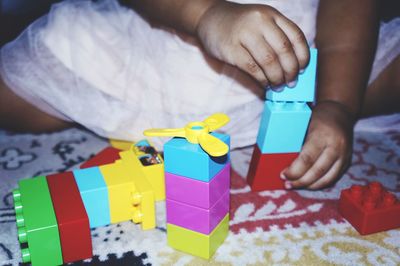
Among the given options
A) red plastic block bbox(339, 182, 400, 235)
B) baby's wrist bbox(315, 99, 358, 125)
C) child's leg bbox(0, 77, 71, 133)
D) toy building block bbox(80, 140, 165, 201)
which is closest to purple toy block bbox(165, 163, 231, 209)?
toy building block bbox(80, 140, 165, 201)

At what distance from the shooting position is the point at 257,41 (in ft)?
1.80

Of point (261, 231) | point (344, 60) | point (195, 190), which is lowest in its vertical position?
point (261, 231)

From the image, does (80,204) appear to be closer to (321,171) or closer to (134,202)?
(134,202)

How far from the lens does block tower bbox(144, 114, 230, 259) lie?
1.55 ft

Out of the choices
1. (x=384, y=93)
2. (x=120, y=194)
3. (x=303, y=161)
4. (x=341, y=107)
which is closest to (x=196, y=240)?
(x=120, y=194)

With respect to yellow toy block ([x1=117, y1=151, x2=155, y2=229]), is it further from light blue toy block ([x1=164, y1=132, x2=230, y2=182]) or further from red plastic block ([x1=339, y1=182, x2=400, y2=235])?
red plastic block ([x1=339, y1=182, x2=400, y2=235])

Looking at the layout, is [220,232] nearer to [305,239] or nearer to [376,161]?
[305,239]

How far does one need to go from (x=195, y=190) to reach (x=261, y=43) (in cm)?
23

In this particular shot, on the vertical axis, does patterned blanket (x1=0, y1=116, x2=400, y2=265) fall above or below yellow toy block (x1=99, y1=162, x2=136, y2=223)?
below

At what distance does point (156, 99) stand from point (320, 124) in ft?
1.10

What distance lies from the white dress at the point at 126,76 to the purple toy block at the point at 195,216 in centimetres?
30

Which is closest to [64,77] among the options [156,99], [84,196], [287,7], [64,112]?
[64,112]

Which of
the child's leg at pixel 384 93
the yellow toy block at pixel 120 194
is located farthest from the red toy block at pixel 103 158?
the child's leg at pixel 384 93

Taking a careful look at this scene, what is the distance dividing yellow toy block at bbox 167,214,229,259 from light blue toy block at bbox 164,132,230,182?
0.29 ft
